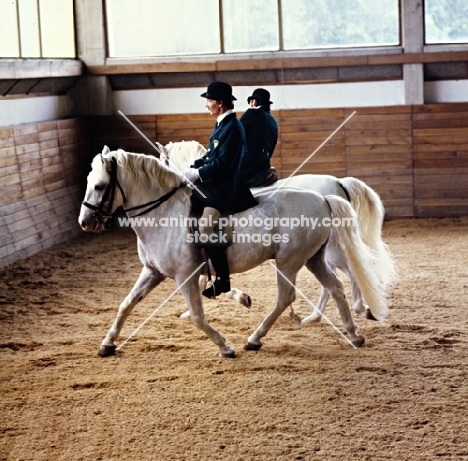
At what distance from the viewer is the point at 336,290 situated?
6121 millimetres

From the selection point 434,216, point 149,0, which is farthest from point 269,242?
point 149,0

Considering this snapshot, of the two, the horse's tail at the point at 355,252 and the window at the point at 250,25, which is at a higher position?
the window at the point at 250,25

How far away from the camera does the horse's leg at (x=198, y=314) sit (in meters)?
5.87

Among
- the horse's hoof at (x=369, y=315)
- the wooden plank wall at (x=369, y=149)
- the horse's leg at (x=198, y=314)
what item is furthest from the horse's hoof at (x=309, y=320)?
the wooden plank wall at (x=369, y=149)

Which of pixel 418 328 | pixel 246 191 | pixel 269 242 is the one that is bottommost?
pixel 418 328

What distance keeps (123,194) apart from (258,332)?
4.83 ft

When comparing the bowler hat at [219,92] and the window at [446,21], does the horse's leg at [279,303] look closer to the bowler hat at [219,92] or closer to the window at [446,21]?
Answer: the bowler hat at [219,92]

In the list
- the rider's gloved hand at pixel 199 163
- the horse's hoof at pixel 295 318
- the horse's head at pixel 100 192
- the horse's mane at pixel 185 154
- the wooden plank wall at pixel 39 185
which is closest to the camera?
the horse's head at pixel 100 192

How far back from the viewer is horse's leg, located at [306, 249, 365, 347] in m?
6.11

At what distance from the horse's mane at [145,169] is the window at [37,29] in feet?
17.0

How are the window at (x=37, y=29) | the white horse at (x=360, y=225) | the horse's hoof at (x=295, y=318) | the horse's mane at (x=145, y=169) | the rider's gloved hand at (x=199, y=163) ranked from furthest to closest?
the window at (x=37, y=29)
the horse's hoof at (x=295, y=318)
the white horse at (x=360, y=225)
the rider's gloved hand at (x=199, y=163)
the horse's mane at (x=145, y=169)

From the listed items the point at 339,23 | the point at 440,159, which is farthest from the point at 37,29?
the point at 440,159

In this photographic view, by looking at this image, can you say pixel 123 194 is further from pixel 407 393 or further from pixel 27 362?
pixel 407 393

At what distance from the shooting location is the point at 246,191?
5980mm
